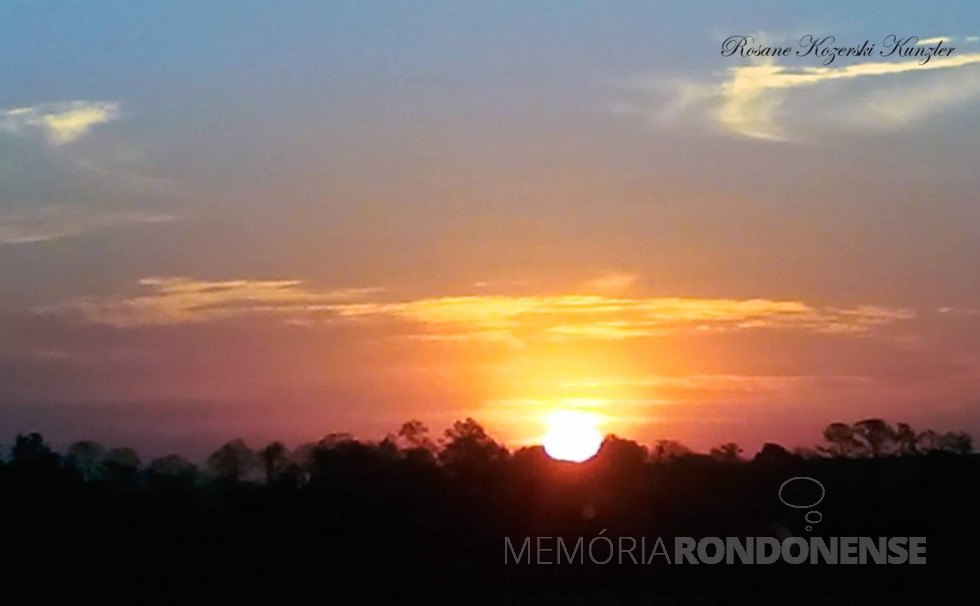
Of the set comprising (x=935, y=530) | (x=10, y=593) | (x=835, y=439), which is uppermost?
(x=835, y=439)

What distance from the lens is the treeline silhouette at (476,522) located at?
28.9 metres

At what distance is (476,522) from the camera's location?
111ft

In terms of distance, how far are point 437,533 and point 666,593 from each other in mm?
6548

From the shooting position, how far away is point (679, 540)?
102ft

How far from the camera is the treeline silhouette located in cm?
2891

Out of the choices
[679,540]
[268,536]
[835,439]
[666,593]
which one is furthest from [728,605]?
[835,439]

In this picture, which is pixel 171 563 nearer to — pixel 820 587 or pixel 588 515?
pixel 588 515

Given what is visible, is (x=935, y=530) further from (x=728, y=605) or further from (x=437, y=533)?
(x=437, y=533)

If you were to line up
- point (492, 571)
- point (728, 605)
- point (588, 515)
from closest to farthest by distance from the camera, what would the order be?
point (728, 605), point (492, 571), point (588, 515)

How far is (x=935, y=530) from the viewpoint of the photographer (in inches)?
1229

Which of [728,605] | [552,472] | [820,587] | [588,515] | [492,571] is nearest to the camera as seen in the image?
[728,605]

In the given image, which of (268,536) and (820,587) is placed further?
(268,536)

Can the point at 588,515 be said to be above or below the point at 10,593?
above

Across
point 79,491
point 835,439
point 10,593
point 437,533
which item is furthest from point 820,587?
point 79,491
